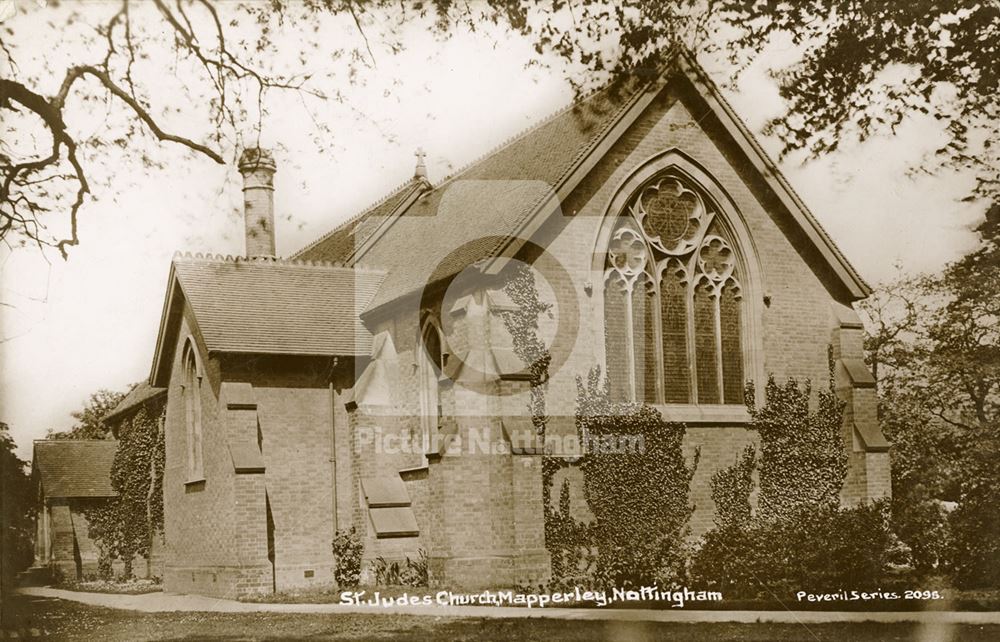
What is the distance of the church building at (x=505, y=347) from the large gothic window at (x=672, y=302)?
5 centimetres

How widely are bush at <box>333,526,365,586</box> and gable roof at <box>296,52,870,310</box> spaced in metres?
5.48

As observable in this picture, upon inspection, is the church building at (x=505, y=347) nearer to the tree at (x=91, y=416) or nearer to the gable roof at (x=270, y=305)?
the gable roof at (x=270, y=305)

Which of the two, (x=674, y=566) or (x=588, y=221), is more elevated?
(x=588, y=221)

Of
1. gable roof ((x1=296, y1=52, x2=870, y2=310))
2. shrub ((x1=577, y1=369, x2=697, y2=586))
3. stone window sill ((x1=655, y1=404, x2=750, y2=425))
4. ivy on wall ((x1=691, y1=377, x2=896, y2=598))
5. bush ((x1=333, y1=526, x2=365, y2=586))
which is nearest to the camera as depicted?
ivy on wall ((x1=691, y1=377, x2=896, y2=598))

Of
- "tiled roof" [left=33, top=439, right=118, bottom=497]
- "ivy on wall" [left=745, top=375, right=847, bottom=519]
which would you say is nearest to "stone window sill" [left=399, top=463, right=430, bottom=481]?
"ivy on wall" [left=745, top=375, right=847, bottom=519]

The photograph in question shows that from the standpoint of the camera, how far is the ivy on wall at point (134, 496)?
29.5 metres

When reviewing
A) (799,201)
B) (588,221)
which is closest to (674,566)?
(588,221)

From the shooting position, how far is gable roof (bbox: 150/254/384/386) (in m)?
23.8

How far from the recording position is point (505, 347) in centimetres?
1952

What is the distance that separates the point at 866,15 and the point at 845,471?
470 inches

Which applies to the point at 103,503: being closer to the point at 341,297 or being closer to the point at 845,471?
the point at 341,297

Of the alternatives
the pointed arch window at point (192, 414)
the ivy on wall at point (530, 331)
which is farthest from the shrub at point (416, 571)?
the pointed arch window at point (192, 414)

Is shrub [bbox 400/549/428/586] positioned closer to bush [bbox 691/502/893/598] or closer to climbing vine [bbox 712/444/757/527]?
bush [bbox 691/502/893/598]

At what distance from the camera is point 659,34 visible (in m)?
12.6
